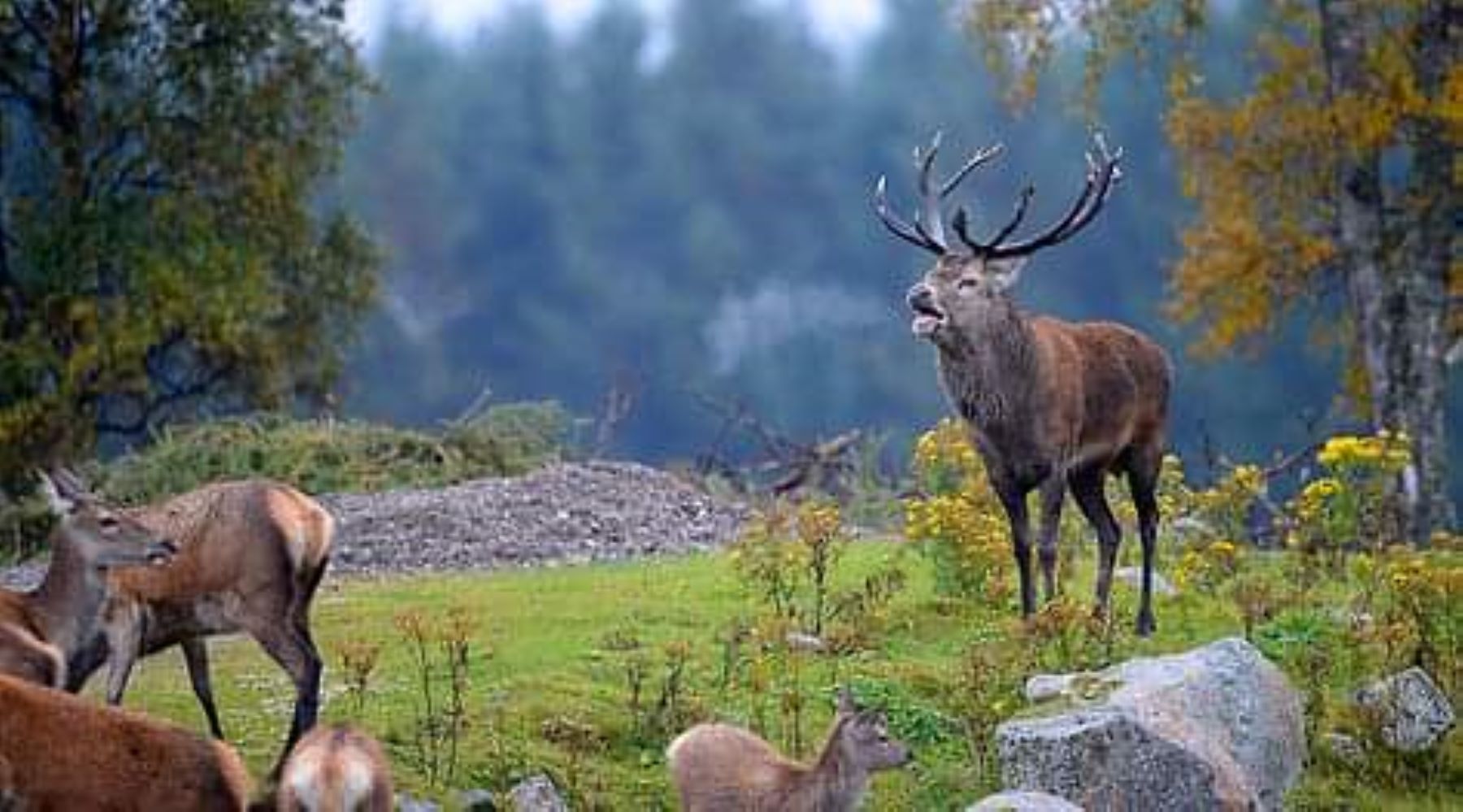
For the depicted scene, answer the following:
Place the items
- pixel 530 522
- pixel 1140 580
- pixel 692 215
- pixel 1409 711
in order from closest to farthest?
pixel 1409 711, pixel 1140 580, pixel 530 522, pixel 692 215

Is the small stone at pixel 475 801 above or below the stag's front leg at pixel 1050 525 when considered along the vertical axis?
below

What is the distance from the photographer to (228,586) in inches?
392

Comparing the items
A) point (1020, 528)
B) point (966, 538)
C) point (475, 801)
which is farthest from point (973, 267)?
point (475, 801)

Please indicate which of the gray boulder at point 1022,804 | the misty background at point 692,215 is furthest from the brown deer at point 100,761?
the misty background at point 692,215

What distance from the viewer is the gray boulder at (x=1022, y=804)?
9.00 meters

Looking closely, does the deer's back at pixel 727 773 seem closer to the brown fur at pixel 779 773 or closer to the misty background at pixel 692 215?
the brown fur at pixel 779 773

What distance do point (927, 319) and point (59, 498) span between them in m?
3.71

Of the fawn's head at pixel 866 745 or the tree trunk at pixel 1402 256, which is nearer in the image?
the fawn's head at pixel 866 745

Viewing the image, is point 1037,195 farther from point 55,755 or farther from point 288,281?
point 55,755

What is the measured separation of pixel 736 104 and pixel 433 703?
10.3 meters

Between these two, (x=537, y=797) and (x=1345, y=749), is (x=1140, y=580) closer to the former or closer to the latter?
(x=1345, y=749)

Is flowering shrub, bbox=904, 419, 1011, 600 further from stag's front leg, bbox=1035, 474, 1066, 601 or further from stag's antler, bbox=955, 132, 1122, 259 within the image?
stag's antler, bbox=955, 132, 1122, 259

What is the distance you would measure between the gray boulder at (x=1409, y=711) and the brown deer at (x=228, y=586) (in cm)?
401

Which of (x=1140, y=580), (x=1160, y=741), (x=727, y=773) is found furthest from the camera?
(x=1140, y=580)
